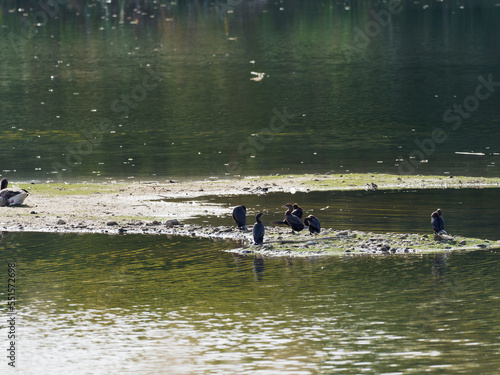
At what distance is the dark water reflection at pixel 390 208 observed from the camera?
3228 cm

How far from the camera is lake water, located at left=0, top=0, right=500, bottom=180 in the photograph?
5338 cm

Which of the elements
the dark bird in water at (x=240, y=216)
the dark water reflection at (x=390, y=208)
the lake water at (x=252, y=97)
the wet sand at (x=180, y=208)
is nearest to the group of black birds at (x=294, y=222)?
the dark bird in water at (x=240, y=216)

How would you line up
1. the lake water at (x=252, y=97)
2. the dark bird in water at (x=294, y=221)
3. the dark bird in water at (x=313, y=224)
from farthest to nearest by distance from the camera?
the lake water at (x=252, y=97)
the dark bird in water at (x=294, y=221)
the dark bird in water at (x=313, y=224)

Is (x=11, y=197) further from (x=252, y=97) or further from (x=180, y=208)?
(x=252, y=97)

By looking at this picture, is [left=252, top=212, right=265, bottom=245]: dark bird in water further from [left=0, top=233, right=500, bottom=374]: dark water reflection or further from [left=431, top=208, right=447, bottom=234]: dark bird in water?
[left=431, top=208, right=447, bottom=234]: dark bird in water

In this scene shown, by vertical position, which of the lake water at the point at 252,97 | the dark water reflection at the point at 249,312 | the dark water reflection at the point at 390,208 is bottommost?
the dark water reflection at the point at 249,312

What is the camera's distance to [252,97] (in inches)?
3123

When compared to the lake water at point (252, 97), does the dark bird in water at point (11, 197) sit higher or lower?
lower

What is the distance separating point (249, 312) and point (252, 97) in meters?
Result: 57.7

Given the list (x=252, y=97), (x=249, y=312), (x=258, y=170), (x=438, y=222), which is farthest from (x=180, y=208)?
(x=252, y=97)

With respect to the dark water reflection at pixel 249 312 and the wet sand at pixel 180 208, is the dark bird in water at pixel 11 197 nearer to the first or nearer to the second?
the wet sand at pixel 180 208

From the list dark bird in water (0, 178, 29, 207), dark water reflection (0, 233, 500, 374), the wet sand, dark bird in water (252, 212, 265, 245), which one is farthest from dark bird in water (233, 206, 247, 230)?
dark bird in water (0, 178, 29, 207)

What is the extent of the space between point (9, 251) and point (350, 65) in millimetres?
71081

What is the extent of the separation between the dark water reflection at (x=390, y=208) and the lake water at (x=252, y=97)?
788cm
